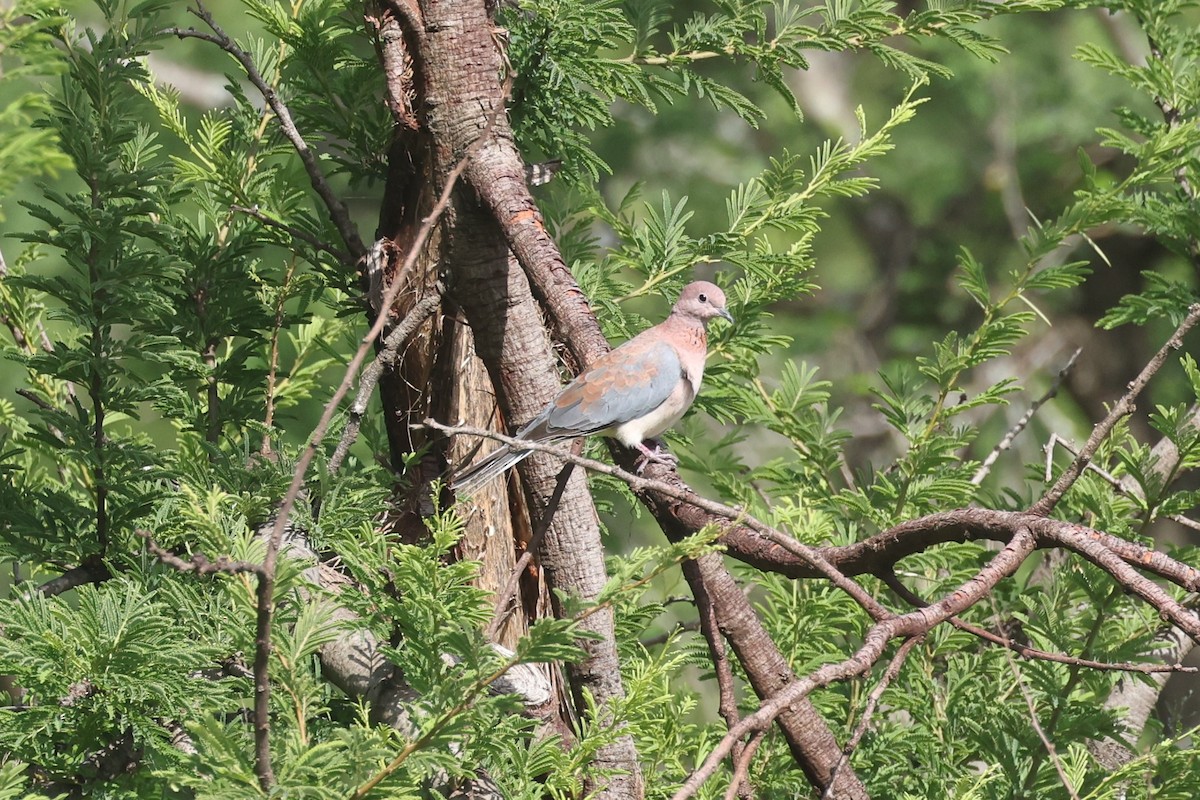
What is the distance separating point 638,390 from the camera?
310 cm

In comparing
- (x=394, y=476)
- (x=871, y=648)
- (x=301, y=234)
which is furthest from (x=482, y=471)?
(x=871, y=648)

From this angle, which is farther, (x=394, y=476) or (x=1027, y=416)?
(x=1027, y=416)

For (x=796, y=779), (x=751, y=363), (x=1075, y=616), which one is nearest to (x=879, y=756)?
(x=796, y=779)

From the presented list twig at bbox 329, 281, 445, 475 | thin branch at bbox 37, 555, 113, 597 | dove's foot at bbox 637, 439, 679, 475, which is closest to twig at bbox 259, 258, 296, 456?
twig at bbox 329, 281, 445, 475

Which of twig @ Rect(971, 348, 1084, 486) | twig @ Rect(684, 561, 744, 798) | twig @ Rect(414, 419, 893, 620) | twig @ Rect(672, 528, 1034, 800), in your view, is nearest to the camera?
twig @ Rect(672, 528, 1034, 800)

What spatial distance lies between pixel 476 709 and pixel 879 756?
1.45 m

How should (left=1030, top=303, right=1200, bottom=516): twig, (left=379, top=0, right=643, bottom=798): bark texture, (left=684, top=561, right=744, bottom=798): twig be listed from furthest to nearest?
(left=379, top=0, right=643, bottom=798): bark texture → (left=684, top=561, right=744, bottom=798): twig → (left=1030, top=303, right=1200, bottom=516): twig

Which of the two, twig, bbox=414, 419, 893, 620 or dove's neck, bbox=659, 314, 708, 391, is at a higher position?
dove's neck, bbox=659, 314, 708, 391

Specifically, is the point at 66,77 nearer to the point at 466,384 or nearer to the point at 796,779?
the point at 466,384

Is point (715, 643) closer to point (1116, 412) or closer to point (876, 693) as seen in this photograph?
point (876, 693)

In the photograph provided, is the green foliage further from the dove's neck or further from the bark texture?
the bark texture

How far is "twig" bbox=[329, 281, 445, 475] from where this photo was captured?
1.95 m

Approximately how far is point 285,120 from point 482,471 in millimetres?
936

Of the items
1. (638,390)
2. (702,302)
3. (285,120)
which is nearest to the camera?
(285,120)
